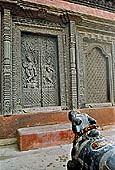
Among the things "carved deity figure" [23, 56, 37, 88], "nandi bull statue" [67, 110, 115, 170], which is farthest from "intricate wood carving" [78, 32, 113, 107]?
"nandi bull statue" [67, 110, 115, 170]

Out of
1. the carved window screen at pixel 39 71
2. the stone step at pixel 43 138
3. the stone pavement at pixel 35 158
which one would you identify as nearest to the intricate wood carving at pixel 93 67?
the carved window screen at pixel 39 71

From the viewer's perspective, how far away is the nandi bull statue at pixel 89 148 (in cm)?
124

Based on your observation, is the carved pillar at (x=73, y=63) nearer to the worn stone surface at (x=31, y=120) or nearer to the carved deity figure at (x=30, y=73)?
the worn stone surface at (x=31, y=120)

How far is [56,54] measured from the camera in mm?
5070

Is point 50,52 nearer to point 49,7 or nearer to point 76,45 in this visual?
point 76,45

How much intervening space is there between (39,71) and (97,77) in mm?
2155

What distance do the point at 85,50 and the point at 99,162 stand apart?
180 inches

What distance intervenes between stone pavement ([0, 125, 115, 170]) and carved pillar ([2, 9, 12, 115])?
104cm

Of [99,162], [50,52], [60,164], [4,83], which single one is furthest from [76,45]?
[99,162]

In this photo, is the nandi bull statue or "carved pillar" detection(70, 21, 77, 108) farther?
"carved pillar" detection(70, 21, 77, 108)

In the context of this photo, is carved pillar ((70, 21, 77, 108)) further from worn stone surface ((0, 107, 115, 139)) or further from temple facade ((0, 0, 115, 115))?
worn stone surface ((0, 107, 115, 139))

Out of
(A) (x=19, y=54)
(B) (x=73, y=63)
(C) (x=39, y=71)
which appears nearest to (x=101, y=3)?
(B) (x=73, y=63)

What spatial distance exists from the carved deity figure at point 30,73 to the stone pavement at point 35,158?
5.99 ft

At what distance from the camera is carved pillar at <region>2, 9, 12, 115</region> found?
400 centimetres
